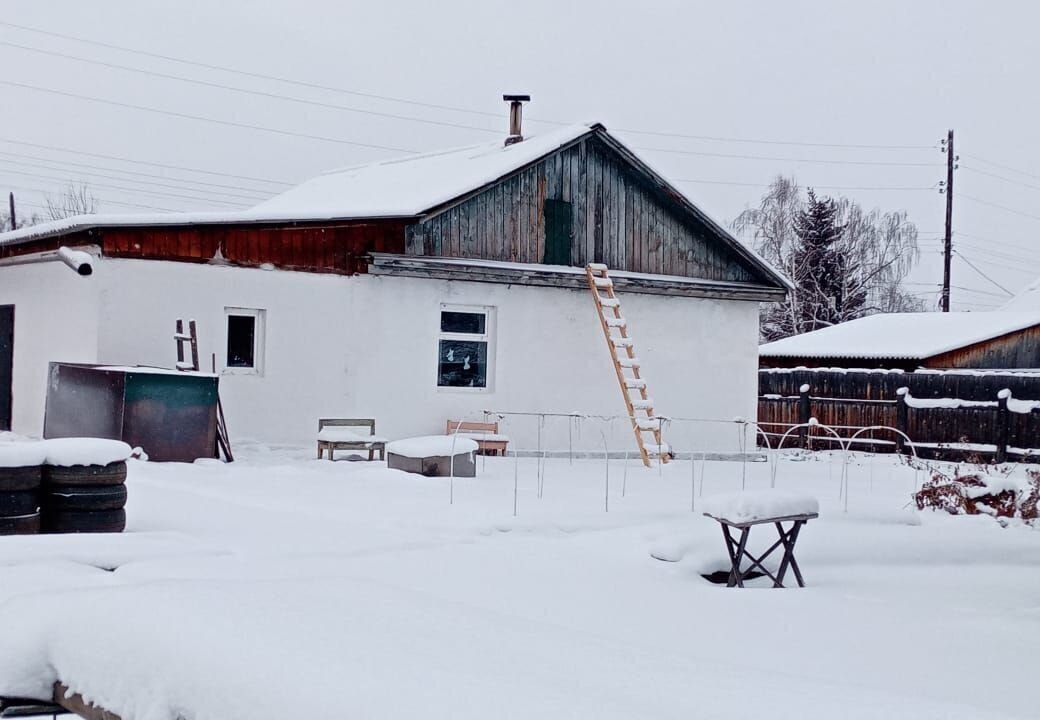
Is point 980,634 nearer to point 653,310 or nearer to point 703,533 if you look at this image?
point 703,533

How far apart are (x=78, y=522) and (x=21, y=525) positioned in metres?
0.41

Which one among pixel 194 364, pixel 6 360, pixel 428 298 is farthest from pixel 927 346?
pixel 6 360

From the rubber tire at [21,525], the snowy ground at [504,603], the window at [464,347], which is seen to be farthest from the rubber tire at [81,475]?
the window at [464,347]

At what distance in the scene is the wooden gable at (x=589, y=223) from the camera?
16.7 metres

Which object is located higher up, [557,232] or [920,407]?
[557,232]

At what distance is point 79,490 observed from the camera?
8617 millimetres

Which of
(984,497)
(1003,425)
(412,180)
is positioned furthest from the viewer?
(1003,425)

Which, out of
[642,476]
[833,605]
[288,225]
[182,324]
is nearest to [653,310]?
[642,476]

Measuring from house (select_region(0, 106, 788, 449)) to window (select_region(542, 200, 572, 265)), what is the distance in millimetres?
28

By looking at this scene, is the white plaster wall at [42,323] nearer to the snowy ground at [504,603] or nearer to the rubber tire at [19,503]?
the snowy ground at [504,603]

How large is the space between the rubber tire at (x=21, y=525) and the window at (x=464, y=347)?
27.3ft

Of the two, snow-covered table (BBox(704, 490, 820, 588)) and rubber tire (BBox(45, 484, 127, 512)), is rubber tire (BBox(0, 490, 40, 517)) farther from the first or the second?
snow-covered table (BBox(704, 490, 820, 588))

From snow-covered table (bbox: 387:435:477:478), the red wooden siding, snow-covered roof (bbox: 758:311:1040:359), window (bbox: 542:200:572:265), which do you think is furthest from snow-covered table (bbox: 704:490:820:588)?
snow-covered roof (bbox: 758:311:1040:359)

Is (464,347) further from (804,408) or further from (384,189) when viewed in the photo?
(804,408)
